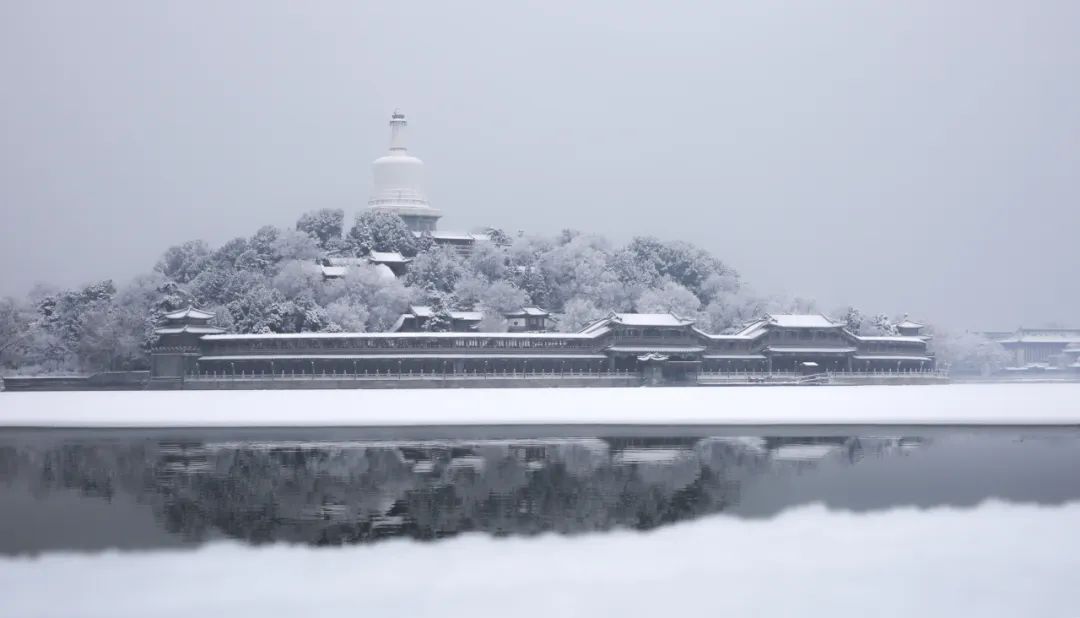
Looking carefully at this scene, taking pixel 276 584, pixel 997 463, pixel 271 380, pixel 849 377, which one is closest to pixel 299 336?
pixel 271 380

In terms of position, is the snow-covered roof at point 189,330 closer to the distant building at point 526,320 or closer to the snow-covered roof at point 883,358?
the distant building at point 526,320

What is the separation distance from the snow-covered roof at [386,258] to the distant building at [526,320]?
8.46 metres

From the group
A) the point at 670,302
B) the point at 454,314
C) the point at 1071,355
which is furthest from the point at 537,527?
the point at 1071,355

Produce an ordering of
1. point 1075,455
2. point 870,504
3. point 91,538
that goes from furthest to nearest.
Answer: point 1075,455 → point 870,504 → point 91,538

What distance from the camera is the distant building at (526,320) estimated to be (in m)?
53.8

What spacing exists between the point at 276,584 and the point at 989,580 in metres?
8.30

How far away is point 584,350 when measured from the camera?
49.7 metres

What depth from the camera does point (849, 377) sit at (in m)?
52.4

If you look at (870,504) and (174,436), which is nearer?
(870,504)

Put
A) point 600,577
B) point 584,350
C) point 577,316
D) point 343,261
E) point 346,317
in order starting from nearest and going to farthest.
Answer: point 600,577
point 584,350
point 346,317
point 577,316
point 343,261

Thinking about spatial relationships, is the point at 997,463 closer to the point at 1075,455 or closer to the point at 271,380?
the point at 1075,455

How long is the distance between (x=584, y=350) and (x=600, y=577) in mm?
34877

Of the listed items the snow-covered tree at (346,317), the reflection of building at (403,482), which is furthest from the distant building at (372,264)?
the reflection of building at (403,482)

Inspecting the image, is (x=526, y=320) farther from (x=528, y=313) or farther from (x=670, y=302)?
(x=670, y=302)
